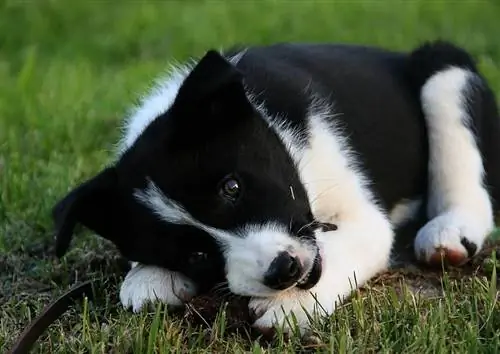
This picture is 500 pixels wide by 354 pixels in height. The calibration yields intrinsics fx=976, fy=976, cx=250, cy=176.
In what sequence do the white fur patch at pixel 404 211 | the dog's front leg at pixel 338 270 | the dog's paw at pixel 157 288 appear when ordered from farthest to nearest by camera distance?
the white fur patch at pixel 404 211 < the dog's paw at pixel 157 288 < the dog's front leg at pixel 338 270

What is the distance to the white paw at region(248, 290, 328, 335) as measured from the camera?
10.7 ft

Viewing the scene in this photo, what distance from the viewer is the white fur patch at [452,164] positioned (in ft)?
14.1

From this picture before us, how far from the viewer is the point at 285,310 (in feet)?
10.8

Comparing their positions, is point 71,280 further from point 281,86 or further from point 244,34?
point 244,34

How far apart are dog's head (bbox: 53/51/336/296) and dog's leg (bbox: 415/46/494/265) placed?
3.04 ft

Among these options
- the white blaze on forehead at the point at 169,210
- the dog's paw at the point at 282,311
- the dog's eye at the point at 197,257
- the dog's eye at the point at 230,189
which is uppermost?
the dog's eye at the point at 230,189

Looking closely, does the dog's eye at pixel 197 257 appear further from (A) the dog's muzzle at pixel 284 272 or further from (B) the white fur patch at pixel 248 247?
(A) the dog's muzzle at pixel 284 272

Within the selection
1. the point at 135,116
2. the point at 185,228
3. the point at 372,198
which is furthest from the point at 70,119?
the point at 185,228

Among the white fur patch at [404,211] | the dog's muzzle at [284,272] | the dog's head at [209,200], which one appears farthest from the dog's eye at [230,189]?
the white fur patch at [404,211]

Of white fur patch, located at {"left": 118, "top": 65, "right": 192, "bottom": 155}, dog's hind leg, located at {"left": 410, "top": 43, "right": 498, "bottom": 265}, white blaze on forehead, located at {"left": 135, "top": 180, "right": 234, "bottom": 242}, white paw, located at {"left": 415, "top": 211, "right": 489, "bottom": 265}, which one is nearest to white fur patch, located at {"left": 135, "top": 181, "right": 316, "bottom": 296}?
white blaze on forehead, located at {"left": 135, "top": 180, "right": 234, "bottom": 242}

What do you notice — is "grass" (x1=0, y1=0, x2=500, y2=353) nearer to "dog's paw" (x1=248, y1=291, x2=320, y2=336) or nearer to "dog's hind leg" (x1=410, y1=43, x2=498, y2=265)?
"dog's paw" (x1=248, y1=291, x2=320, y2=336)

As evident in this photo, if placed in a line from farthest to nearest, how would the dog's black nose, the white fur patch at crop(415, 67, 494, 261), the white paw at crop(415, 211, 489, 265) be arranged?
the white fur patch at crop(415, 67, 494, 261) → the white paw at crop(415, 211, 489, 265) → the dog's black nose

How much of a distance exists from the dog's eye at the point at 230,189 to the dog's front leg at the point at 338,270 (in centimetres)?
36

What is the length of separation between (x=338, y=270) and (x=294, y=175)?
385 mm
